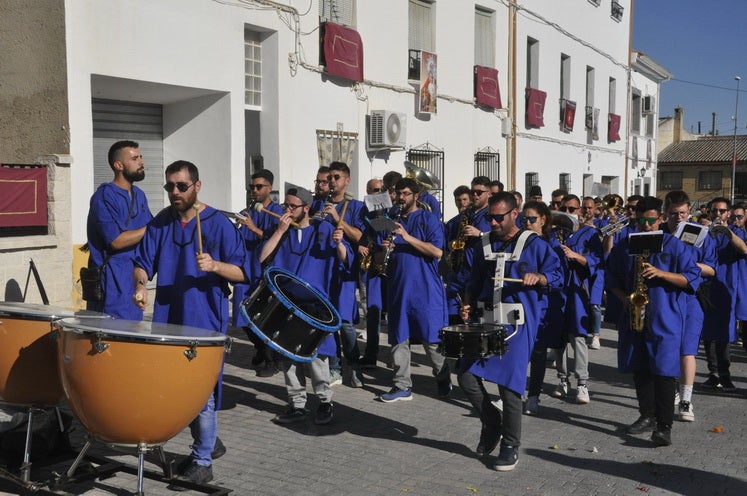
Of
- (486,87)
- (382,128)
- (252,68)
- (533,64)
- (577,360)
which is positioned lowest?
(577,360)

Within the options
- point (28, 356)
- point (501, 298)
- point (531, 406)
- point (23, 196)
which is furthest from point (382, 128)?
point (28, 356)

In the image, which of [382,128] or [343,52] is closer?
[343,52]

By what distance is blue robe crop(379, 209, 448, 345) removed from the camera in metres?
7.59

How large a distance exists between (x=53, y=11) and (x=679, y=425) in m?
8.17

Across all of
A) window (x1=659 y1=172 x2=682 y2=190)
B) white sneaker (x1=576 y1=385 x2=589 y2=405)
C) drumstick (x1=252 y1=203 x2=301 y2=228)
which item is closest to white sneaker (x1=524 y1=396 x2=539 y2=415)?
white sneaker (x1=576 y1=385 x2=589 y2=405)

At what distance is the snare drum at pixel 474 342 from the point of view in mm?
5609

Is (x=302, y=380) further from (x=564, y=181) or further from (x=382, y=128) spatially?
(x=564, y=181)

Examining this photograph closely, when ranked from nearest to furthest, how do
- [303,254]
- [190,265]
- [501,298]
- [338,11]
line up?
[190,265] → [501,298] → [303,254] → [338,11]

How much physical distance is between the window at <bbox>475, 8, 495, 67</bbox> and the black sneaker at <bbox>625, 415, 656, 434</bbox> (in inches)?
552

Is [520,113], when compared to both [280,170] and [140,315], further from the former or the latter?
[140,315]

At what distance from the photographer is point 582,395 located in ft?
25.6

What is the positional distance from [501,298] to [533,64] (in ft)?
58.0

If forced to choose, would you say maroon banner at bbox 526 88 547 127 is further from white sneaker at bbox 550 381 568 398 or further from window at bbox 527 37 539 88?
white sneaker at bbox 550 381 568 398

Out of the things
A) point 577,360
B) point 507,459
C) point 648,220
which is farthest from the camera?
point 577,360
